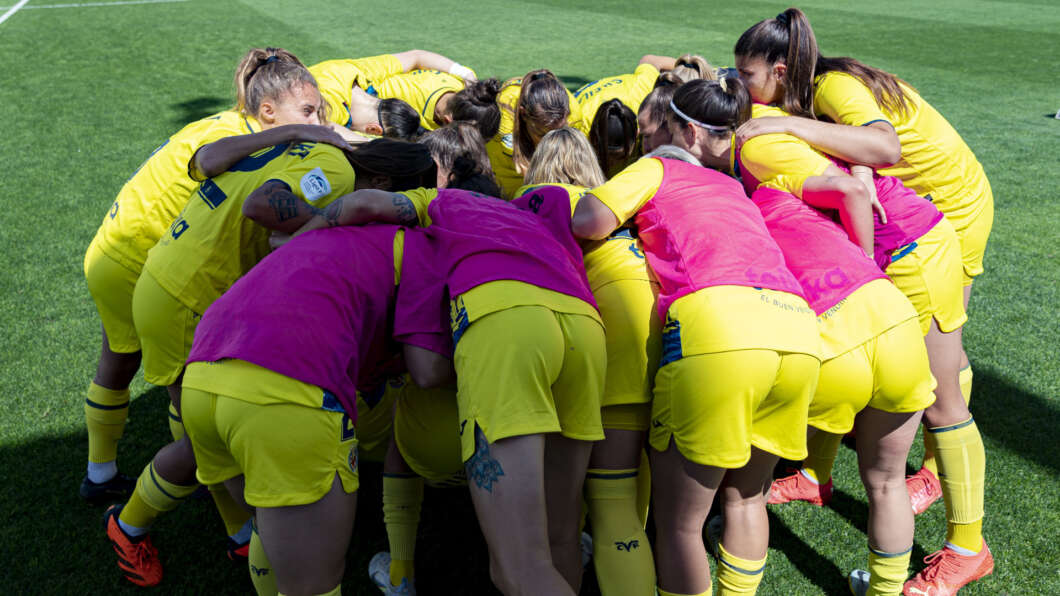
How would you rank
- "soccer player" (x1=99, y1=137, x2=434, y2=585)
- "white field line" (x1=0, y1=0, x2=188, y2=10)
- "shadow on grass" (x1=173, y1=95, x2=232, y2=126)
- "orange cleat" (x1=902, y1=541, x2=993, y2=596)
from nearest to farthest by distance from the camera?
1. "soccer player" (x1=99, y1=137, x2=434, y2=585)
2. "orange cleat" (x1=902, y1=541, x2=993, y2=596)
3. "shadow on grass" (x1=173, y1=95, x2=232, y2=126)
4. "white field line" (x1=0, y1=0, x2=188, y2=10)

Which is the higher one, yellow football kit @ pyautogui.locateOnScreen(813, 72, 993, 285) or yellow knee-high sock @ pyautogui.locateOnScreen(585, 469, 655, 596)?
yellow football kit @ pyautogui.locateOnScreen(813, 72, 993, 285)

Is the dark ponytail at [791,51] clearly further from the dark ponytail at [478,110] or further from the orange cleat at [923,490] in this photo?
the orange cleat at [923,490]

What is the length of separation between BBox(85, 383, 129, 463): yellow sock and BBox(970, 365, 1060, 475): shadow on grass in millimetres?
4109

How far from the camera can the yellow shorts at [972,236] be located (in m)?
3.16

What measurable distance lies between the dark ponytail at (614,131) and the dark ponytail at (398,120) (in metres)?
0.99

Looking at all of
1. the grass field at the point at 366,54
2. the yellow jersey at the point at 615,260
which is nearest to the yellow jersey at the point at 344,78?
the grass field at the point at 366,54

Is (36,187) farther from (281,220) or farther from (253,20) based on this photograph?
(253,20)

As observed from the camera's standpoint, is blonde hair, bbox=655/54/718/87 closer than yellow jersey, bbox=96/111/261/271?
No

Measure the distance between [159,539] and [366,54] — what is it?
36.4 ft

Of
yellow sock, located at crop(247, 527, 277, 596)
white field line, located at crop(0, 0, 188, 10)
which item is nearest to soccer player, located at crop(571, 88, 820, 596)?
yellow sock, located at crop(247, 527, 277, 596)

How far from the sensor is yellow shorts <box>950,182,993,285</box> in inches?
125

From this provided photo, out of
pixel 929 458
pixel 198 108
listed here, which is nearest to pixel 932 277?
pixel 929 458

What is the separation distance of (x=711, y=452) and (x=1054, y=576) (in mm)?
1816

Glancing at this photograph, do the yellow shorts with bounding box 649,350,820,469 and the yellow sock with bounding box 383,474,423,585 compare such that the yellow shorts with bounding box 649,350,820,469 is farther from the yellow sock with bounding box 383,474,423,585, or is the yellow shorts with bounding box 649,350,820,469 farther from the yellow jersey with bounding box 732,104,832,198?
the yellow sock with bounding box 383,474,423,585
